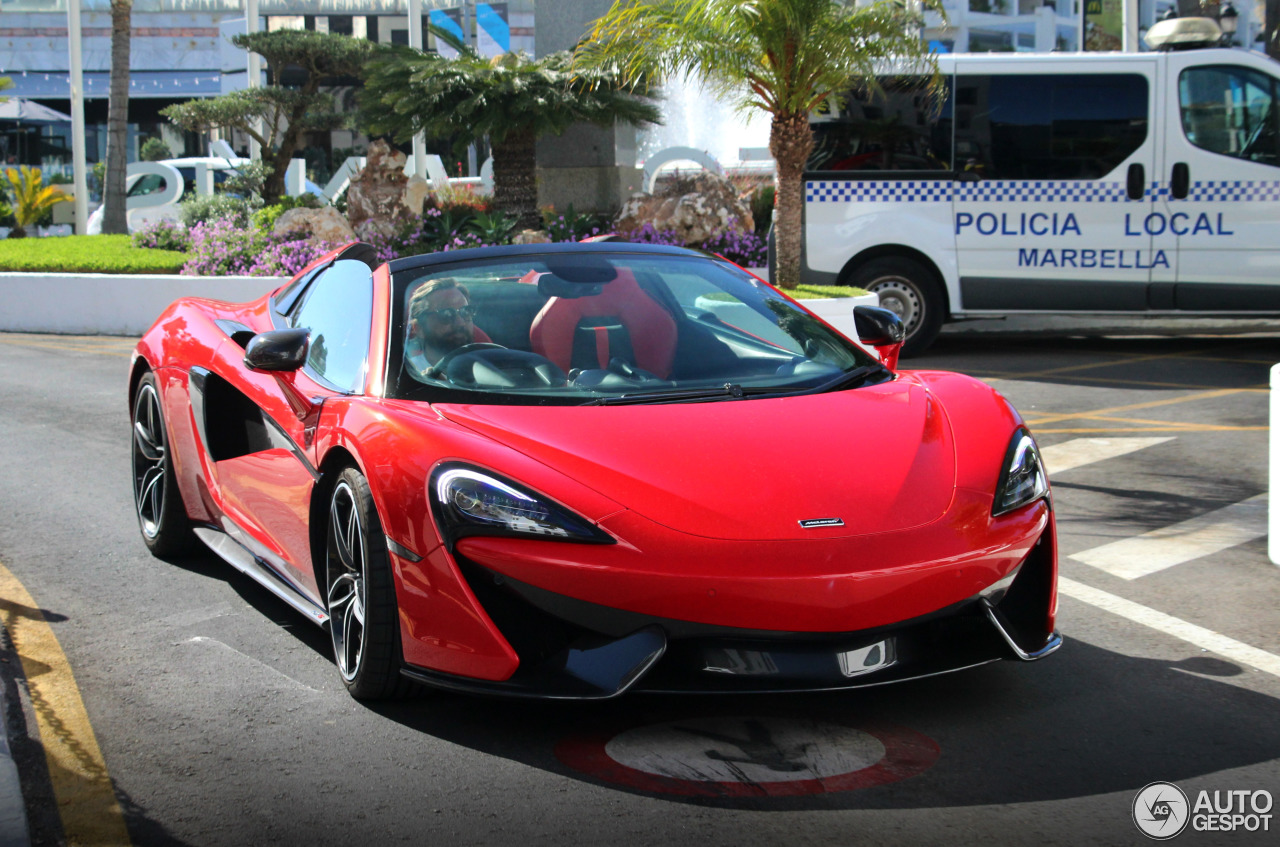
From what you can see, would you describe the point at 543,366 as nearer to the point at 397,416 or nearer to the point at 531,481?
the point at 397,416

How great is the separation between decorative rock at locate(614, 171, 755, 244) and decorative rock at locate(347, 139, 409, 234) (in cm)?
264

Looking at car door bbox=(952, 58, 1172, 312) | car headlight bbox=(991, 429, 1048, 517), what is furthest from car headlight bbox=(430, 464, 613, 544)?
car door bbox=(952, 58, 1172, 312)

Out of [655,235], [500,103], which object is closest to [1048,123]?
[655,235]

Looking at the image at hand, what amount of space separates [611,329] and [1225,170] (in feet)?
26.4

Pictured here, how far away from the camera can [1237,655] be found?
408 cm

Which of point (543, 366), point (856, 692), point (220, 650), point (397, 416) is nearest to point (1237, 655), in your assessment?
point (856, 692)

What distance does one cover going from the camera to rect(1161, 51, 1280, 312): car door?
1067 cm

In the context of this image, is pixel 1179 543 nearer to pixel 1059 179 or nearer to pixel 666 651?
pixel 666 651

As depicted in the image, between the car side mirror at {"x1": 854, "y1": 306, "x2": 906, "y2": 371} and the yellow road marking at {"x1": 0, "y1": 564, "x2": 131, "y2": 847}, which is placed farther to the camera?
the car side mirror at {"x1": 854, "y1": 306, "x2": 906, "y2": 371}

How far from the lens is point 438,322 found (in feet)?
13.9

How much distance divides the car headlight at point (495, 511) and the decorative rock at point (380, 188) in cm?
1281

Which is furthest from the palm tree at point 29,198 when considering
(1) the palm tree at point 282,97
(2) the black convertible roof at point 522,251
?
(2) the black convertible roof at point 522,251

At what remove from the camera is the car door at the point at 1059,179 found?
35.5 ft

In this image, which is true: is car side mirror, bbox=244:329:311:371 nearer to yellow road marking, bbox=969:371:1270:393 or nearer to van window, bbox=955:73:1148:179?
yellow road marking, bbox=969:371:1270:393
